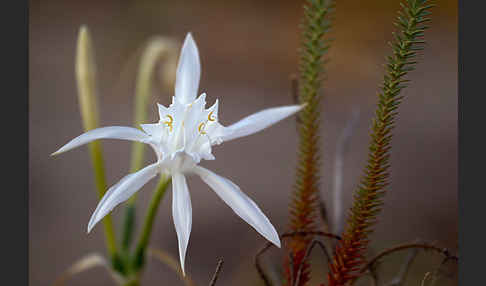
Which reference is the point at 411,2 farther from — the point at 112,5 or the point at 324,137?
the point at 112,5

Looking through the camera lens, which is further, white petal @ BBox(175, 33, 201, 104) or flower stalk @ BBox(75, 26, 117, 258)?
flower stalk @ BBox(75, 26, 117, 258)

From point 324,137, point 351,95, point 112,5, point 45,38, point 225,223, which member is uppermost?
point 112,5

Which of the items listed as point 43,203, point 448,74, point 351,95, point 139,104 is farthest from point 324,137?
point 139,104

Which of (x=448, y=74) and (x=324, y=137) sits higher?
(x=448, y=74)

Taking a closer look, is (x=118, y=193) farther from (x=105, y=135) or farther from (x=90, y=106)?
(x=90, y=106)

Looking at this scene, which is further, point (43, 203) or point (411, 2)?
point (43, 203)

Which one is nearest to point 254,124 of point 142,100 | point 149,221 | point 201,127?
point 201,127

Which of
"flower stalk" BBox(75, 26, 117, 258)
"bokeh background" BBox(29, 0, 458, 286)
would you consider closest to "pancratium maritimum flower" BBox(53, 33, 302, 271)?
"flower stalk" BBox(75, 26, 117, 258)

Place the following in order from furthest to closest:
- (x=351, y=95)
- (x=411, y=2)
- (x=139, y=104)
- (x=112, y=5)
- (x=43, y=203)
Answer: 1. (x=112, y=5)
2. (x=351, y=95)
3. (x=43, y=203)
4. (x=139, y=104)
5. (x=411, y=2)

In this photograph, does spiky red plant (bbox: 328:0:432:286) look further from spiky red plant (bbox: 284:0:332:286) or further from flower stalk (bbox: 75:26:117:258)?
flower stalk (bbox: 75:26:117:258)
